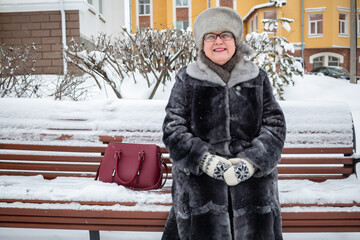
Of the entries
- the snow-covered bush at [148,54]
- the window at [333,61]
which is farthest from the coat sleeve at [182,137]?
the window at [333,61]

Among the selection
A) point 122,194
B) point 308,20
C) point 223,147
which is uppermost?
point 308,20

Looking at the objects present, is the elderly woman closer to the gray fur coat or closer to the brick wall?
the gray fur coat

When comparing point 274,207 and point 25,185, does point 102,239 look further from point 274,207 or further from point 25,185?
point 274,207

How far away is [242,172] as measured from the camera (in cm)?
193

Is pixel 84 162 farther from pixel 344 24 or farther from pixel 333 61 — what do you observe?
pixel 344 24

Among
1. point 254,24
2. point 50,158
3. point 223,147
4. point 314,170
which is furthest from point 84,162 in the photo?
point 254,24

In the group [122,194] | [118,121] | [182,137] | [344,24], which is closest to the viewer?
[182,137]

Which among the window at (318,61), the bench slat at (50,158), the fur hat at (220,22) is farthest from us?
the window at (318,61)

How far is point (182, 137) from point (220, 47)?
0.60m

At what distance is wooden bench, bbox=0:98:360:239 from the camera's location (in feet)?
7.13

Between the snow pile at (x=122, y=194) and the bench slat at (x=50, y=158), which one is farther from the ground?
the bench slat at (x=50, y=158)

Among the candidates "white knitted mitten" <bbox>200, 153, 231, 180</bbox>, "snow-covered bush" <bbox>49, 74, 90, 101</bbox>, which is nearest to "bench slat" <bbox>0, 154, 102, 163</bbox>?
"white knitted mitten" <bbox>200, 153, 231, 180</bbox>

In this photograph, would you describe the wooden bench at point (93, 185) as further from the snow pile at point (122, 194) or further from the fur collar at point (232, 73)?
the fur collar at point (232, 73)

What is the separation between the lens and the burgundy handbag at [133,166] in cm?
246
